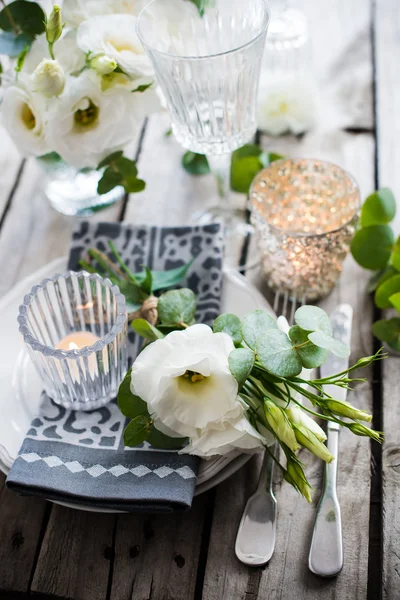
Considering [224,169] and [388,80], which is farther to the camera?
[388,80]

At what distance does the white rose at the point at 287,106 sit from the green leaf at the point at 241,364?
0.59m

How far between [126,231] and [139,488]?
39 cm

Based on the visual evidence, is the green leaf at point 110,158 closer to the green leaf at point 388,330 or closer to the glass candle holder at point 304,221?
the glass candle holder at point 304,221

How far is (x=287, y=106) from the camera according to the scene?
1091mm

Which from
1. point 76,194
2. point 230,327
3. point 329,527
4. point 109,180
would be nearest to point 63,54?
point 109,180

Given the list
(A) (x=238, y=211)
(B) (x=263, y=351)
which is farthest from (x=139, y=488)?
(A) (x=238, y=211)

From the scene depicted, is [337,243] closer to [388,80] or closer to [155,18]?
[155,18]

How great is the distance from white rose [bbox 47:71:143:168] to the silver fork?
324 mm

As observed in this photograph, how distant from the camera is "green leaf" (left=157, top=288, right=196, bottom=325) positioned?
0.75 m

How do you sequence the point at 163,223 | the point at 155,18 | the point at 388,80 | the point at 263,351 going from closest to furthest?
the point at 263,351
the point at 155,18
the point at 163,223
the point at 388,80

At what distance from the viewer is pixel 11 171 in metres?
1.10

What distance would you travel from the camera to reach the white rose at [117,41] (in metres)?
0.76

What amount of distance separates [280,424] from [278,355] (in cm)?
6

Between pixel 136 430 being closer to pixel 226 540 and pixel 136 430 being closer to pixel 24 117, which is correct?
pixel 226 540
